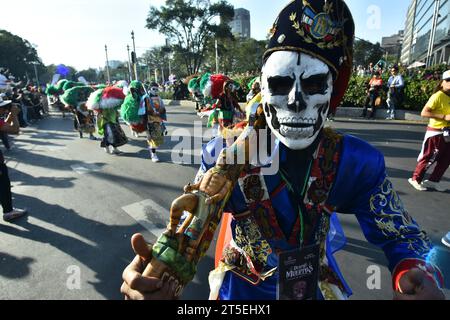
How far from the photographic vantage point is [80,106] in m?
10.1

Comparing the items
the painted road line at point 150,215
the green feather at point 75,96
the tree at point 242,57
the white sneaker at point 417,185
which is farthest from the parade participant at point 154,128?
the tree at point 242,57

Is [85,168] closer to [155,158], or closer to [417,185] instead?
[155,158]

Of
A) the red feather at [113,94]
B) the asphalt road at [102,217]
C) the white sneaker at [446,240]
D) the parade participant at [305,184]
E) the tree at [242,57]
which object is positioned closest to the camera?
the parade participant at [305,184]

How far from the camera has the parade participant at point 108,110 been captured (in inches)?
312

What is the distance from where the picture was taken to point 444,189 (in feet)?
15.6

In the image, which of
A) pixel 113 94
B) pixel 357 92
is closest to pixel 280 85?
pixel 113 94

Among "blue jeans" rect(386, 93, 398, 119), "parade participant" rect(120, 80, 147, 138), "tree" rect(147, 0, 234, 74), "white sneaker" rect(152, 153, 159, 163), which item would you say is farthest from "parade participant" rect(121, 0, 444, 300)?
"tree" rect(147, 0, 234, 74)

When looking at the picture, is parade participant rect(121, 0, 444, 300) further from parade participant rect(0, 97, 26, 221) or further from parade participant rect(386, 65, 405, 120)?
parade participant rect(386, 65, 405, 120)

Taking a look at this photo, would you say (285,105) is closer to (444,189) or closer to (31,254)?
(31,254)

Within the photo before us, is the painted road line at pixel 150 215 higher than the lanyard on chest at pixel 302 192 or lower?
lower

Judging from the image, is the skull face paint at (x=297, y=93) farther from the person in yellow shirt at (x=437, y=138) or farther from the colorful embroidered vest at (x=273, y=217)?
the person in yellow shirt at (x=437, y=138)

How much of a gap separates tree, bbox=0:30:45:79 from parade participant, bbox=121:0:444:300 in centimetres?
4263

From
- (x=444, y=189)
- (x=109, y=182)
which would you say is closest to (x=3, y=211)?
(x=109, y=182)

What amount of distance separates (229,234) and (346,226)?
9.05 feet
